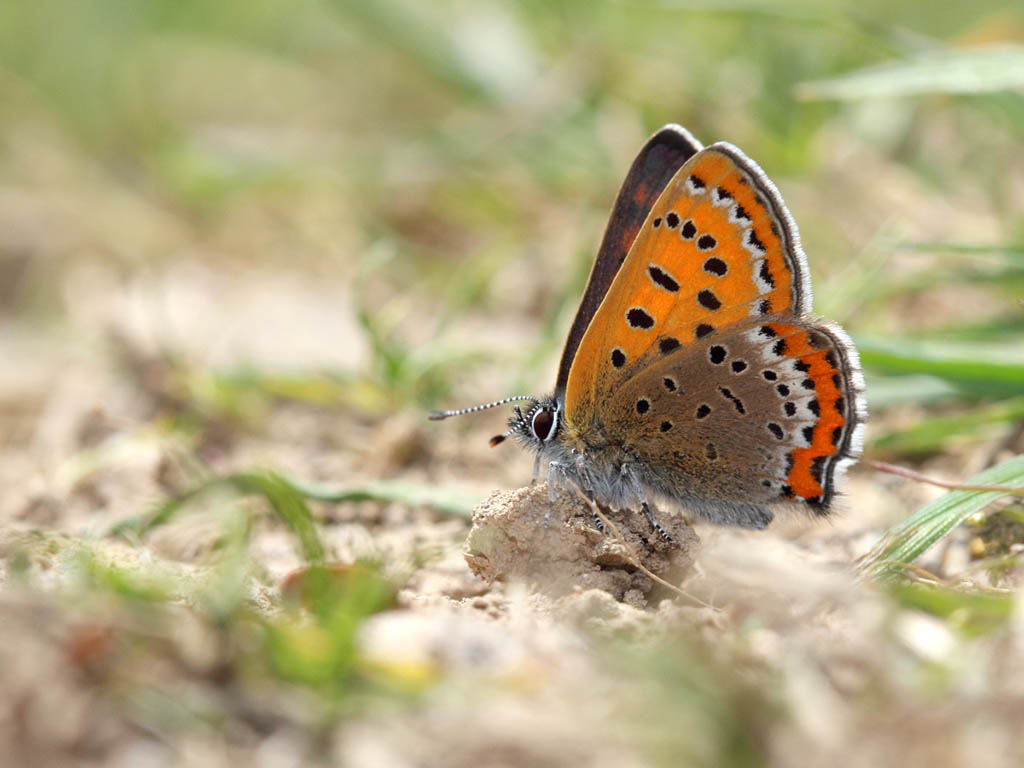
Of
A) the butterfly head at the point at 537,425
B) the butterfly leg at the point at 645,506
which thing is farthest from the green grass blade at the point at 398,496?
the butterfly leg at the point at 645,506

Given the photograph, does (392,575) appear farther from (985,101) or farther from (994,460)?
(985,101)

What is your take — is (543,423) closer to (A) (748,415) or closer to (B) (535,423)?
(B) (535,423)

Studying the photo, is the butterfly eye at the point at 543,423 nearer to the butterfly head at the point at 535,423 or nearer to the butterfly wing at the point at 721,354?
the butterfly head at the point at 535,423

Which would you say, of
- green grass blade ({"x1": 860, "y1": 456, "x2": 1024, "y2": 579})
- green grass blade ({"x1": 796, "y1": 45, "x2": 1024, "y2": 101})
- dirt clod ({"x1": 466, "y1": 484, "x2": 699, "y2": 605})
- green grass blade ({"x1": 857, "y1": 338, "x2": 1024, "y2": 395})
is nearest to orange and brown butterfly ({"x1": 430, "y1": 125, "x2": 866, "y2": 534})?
dirt clod ({"x1": 466, "y1": 484, "x2": 699, "y2": 605})

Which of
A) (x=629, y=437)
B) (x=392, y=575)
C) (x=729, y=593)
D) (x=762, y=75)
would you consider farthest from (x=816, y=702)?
(x=762, y=75)

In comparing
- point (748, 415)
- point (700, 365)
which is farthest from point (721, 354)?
point (748, 415)

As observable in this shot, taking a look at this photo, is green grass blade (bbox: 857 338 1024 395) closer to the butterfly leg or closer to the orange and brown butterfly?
the orange and brown butterfly
